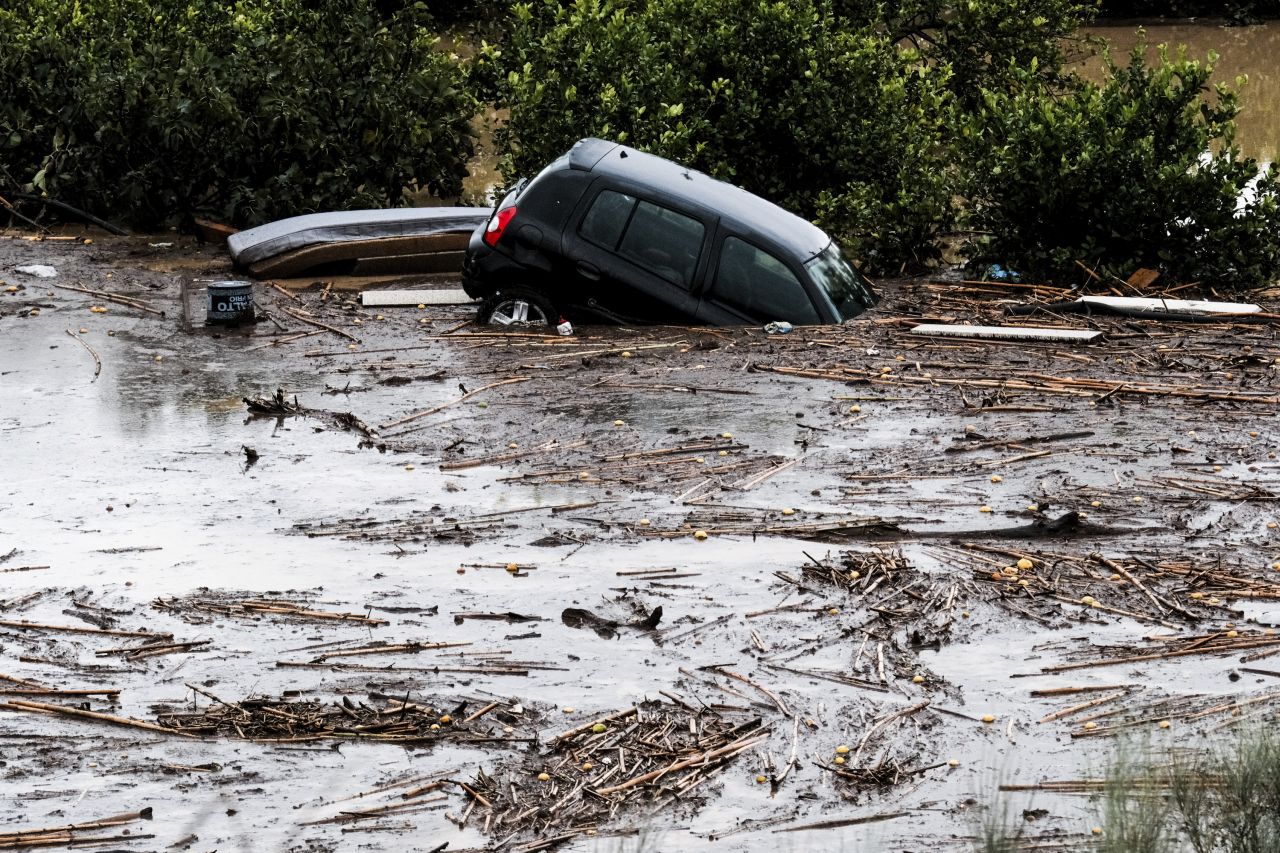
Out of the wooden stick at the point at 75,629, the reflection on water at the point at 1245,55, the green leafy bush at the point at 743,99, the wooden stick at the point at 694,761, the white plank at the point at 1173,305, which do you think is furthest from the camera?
the reflection on water at the point at 1245,55

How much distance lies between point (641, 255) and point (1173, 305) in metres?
4.19

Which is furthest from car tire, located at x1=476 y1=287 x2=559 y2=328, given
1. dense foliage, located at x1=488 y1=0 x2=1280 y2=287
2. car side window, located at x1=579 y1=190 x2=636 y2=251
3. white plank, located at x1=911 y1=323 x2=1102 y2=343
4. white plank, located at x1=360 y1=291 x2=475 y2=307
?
dense foliage, located at x1=488 y1=0 x2=1280 y2=287

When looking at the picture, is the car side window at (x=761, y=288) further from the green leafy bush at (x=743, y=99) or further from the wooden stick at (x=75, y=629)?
the wooden stick at (x=75, y=629)

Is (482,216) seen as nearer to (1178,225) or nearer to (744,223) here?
(744,223)

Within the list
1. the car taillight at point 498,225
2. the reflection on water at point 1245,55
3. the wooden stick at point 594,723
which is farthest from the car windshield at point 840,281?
the reflection on water at point 1245,55

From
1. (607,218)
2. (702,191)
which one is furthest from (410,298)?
(702,191)

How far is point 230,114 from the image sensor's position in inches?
632

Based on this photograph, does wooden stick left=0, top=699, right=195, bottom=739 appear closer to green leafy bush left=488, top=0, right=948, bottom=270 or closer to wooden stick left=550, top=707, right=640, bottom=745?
wooden stick left=550, top=707, right=640, bottom=745

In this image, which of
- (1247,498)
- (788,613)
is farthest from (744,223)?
(788,613)

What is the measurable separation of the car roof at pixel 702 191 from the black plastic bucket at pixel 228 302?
2.72m

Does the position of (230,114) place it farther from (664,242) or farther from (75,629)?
(75,629)

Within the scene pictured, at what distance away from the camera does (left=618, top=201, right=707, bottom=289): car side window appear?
1210cm

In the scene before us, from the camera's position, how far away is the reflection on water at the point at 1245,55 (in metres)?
25.3

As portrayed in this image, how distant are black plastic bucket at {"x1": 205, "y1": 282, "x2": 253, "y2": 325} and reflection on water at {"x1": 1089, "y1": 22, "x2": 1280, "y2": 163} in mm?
16023
